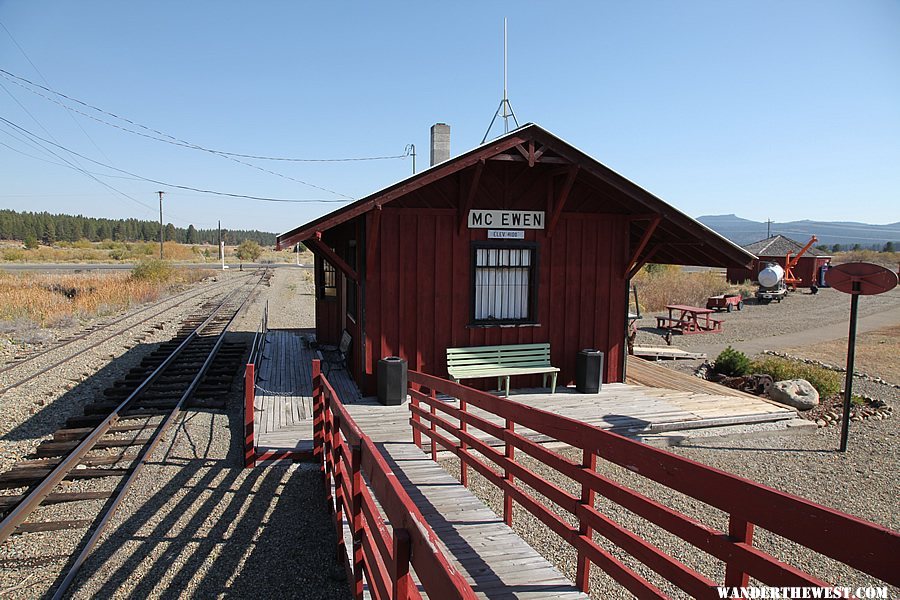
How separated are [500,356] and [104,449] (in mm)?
5641

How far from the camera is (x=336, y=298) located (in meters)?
12.6

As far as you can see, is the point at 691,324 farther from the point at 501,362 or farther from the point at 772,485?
the point at 772,485

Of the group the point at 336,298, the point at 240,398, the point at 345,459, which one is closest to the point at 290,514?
the point at 345,459

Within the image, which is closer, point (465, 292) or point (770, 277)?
point (465, 292)

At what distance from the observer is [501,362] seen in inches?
368

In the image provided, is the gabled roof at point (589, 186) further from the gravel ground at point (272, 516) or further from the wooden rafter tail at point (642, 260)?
the gravel ground at point (272, 516)

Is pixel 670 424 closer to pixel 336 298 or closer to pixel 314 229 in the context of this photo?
pixel 314 229

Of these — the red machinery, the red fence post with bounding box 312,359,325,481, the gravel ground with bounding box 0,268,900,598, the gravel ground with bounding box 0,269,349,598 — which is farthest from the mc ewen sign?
the red machinery

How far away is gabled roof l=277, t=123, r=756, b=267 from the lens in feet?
26.1

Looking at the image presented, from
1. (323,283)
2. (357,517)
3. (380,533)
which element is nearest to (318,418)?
(357,517)

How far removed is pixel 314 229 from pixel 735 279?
35.0m

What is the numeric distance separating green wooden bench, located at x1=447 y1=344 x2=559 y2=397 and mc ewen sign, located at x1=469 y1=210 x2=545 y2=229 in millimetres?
1952

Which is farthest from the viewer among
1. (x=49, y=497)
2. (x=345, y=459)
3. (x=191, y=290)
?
(x=191, y=290)

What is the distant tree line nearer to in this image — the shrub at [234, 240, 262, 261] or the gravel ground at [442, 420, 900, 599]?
the shrub at [234, 240, 262, 261]
